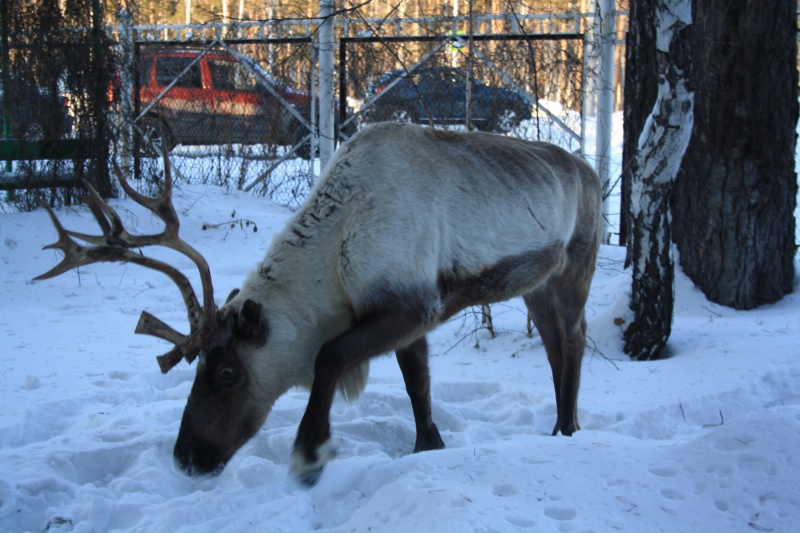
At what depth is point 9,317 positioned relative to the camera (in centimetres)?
616

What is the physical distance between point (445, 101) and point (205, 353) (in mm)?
5990

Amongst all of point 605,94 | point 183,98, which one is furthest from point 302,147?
point 605,94

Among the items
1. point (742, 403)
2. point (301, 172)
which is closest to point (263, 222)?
point (301, 172)

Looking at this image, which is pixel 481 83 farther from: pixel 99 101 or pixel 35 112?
pixel 35 112

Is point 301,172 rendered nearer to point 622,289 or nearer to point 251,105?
point 251,105

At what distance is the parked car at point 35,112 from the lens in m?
7.95

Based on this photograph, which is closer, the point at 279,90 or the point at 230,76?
the point at 279,90

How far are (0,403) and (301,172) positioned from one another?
20.4 ft

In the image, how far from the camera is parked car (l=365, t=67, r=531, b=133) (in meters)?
8.43

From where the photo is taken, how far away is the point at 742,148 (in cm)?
580

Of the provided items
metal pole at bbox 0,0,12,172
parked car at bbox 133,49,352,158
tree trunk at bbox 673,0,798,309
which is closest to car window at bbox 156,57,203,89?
parked car at bbox 133,49,352,158

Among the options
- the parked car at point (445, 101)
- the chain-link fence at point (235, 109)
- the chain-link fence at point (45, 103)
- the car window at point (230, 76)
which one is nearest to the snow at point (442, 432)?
the chain-link fence at point (45, 103)

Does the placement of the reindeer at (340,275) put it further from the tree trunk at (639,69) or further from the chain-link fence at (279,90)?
the chain-link fence at (279,90)

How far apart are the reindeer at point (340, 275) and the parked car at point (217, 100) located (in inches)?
262
